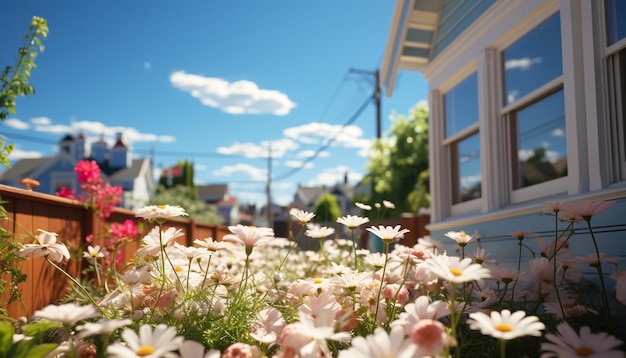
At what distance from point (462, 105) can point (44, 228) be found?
382 cm

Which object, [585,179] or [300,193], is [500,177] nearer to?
[585,179]

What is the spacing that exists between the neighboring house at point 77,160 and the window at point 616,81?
87.1 feet

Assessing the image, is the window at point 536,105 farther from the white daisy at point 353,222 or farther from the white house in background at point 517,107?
the white daisy at point 353,222

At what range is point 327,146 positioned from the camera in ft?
71.1

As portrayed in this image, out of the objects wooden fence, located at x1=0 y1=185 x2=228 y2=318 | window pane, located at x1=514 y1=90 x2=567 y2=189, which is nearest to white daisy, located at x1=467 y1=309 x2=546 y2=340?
wooden fence, located at x1=0 y1=185 x2=228 y2=318

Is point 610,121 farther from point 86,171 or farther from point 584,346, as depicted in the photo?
point 86,171

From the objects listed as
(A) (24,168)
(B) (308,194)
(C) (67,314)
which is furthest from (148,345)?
(B) (308,194)

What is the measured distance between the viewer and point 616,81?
2.68m

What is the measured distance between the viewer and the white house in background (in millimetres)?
2699

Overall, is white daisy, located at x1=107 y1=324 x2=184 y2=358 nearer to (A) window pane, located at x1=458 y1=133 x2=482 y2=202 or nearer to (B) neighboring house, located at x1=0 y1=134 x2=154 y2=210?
(A) window pane, located at x1=458 y1=133 x2=482 y2=202

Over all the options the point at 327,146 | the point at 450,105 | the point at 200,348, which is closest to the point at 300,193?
the point at 327,146

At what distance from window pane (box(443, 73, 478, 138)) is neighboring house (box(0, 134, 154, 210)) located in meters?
24.2

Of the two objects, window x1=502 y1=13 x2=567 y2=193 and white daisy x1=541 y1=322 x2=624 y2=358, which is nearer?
white daisy x1=541 y1=322 x2=624 y2=358

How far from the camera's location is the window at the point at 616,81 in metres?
2.64
